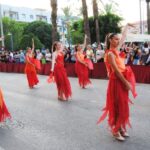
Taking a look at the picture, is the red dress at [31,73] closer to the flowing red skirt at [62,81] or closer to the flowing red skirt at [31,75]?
the flowing red skirt at [31,75]

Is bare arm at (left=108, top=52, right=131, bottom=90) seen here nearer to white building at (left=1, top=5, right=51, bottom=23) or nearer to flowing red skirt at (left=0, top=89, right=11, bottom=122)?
flowing red skirt at (left=0, top=89, right=11, bottom=122)

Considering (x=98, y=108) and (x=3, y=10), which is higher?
(x=3, y=10)

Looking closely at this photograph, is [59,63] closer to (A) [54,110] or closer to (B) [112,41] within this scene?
(A) [54,110]

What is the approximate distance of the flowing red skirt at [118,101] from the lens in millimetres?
5930

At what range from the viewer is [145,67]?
587 inches

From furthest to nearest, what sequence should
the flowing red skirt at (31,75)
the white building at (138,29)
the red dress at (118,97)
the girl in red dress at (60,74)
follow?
1. the flowing red skirt at (31,75)
2. the girl in red dress at (60,74)
3. the white building at (138,29)
4. the red dress at (118,97)

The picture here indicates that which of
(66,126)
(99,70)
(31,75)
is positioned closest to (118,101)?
(66,126)

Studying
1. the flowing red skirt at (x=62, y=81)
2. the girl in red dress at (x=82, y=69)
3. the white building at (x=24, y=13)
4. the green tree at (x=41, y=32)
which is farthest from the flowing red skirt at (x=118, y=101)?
the white building at (x=24, y=13)

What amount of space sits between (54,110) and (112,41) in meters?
3.68

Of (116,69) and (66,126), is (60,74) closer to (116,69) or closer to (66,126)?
(66,126)

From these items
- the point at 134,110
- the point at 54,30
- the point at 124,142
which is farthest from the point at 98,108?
the point at 54,30

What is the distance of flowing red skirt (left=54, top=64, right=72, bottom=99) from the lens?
421 inches

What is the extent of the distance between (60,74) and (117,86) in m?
5.02

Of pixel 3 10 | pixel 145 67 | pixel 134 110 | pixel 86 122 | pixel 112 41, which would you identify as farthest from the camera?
pixel 3 10
